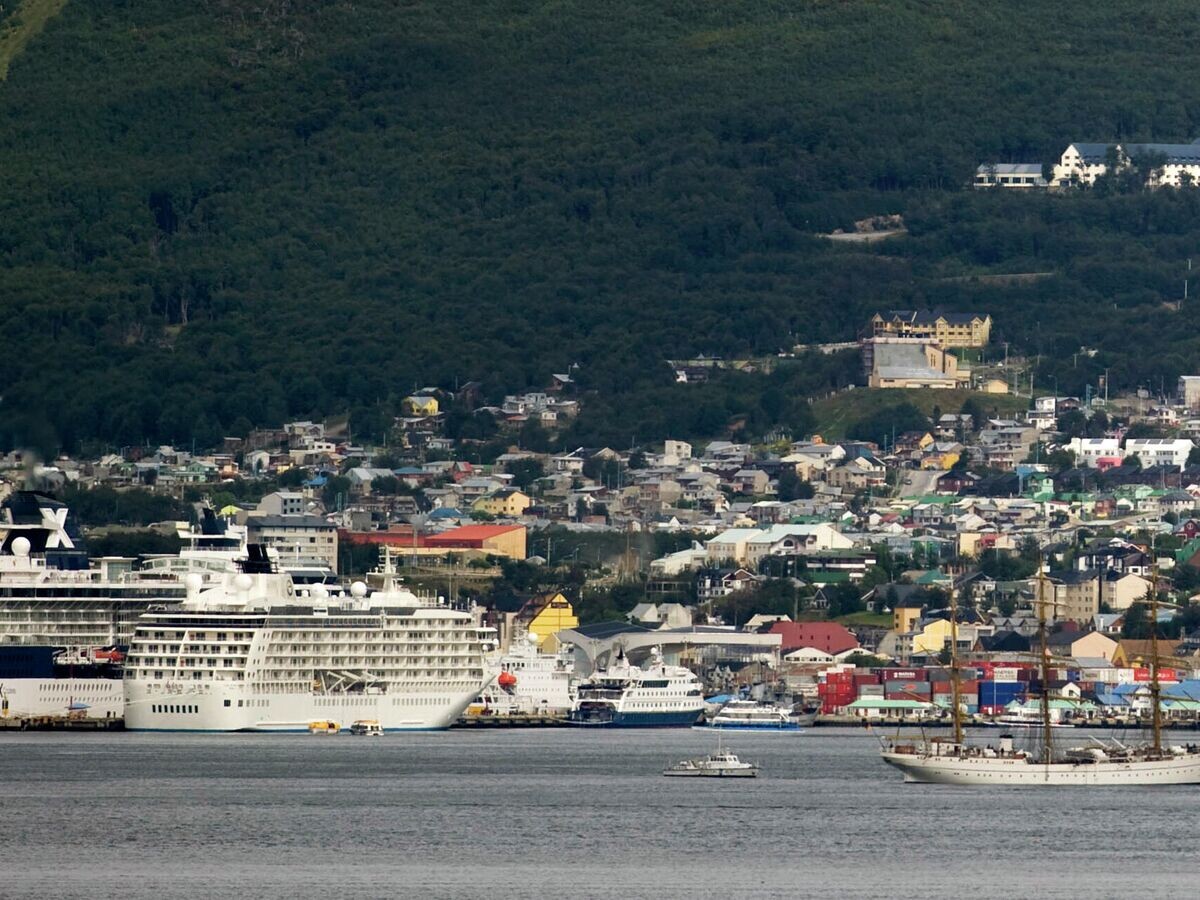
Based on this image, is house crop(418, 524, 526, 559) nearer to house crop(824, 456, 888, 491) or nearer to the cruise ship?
house crop(824, 456, 888, 491)

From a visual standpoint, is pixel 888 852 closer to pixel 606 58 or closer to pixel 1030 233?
pixel 1030 233

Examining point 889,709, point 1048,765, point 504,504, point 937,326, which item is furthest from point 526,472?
point 1048,765

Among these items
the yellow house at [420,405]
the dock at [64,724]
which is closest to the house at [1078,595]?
the dock at [64,724]

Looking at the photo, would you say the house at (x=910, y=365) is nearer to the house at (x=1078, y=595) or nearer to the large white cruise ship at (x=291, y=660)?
the house at (x=1078, y=595)

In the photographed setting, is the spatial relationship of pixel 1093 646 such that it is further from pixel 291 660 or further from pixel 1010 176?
pixel 1010 176

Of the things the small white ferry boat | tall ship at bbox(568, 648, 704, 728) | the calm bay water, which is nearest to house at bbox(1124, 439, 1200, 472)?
the small white ferry boat

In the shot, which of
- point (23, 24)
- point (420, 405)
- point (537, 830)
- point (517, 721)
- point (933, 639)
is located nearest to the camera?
point (537, 830)

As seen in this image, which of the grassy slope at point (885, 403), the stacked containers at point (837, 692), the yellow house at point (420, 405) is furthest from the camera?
the yellow house at point (420, 405)
